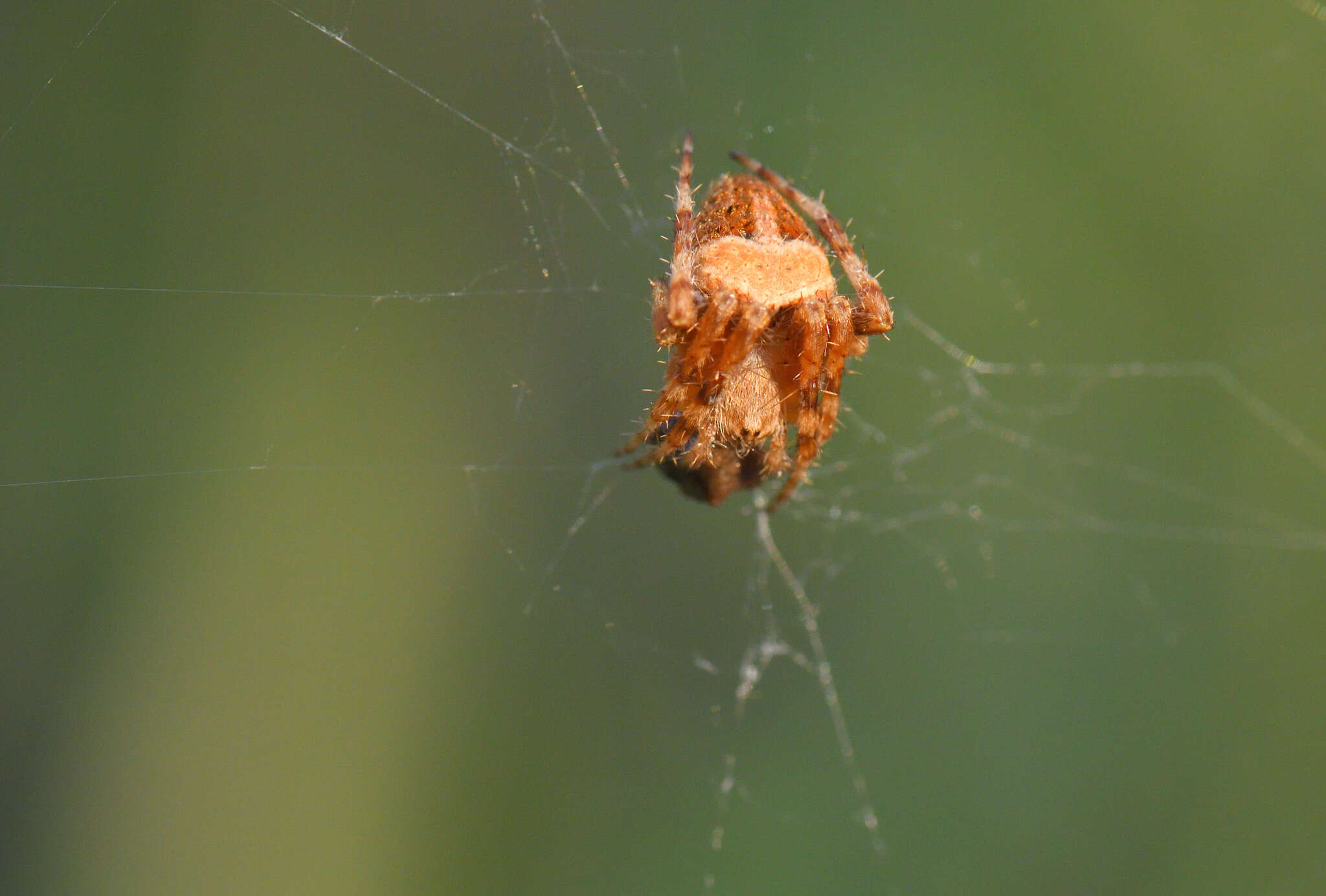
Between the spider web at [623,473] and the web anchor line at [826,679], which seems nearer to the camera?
the spider web at [623,473]

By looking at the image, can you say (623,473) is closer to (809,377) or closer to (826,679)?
(826,679)

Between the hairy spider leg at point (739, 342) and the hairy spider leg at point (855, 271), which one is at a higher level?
the hairy spider leg at point (855, 271)

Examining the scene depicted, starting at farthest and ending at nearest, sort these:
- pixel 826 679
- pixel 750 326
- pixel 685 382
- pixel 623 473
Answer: pixel 826 679 < pixel 623 473 < pixel 685 382 < pixel 750 326

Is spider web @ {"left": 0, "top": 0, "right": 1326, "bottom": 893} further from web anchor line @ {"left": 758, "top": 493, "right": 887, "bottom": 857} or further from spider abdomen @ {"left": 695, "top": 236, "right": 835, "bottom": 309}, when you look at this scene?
spider abdomen @ {"left": 695, "top": 236, "right": 835, "bottom": 309}

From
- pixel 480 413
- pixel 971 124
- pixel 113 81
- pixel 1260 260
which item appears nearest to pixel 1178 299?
pixel 1260 260

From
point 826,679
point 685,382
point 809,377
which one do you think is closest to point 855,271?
point 809,377

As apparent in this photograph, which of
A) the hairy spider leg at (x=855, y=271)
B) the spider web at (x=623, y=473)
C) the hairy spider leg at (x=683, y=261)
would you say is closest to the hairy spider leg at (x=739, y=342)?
the hairy spider leg at (x=683, y=261)

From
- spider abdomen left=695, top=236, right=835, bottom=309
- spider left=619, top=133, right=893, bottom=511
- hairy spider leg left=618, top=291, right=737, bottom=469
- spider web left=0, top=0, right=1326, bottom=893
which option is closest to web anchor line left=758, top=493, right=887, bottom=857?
spider web left=0, top=0, right=1326, bottom=893

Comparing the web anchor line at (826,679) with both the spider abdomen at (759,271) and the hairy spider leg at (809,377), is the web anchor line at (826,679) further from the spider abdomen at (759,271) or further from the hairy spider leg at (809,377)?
the spider abdomen at (759,271)
